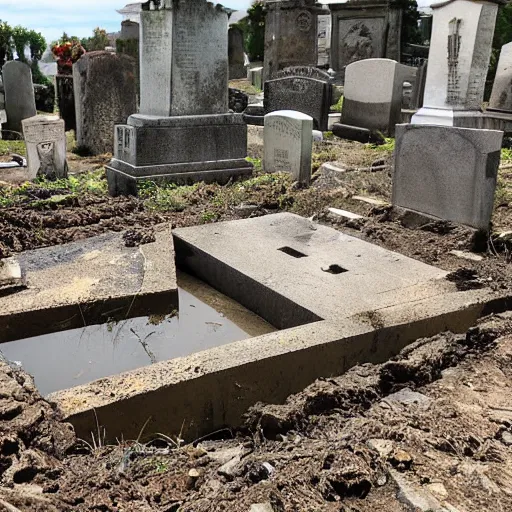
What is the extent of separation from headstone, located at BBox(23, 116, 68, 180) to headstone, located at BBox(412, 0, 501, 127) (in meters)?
5.65

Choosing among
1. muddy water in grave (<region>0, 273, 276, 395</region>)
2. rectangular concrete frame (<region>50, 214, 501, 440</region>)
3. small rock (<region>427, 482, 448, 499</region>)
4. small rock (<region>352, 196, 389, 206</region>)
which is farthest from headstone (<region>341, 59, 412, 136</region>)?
small rock (<region>427, 482, 448, 499</region>)

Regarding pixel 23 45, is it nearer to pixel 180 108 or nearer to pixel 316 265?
pixel 180 108

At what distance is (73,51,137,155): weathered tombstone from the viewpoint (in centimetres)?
959

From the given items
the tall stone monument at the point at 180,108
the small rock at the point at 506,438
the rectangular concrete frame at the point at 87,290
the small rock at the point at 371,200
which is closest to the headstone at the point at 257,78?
the tall stone monument at the point at 180,108

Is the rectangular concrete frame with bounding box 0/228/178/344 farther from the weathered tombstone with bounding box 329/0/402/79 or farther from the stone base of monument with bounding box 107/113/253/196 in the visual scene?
the weathered tombstone with bounding box 329/0/402/79

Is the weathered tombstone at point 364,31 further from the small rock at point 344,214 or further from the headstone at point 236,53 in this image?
the small rock at point 344,214

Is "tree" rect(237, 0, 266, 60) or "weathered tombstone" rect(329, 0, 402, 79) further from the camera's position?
"tree" rect(237, 0, 266, 60)

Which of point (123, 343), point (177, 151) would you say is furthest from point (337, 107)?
point (123, 343)

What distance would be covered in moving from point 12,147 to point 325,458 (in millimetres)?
10098

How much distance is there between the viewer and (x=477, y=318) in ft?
11.4

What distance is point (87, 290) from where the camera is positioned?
144 inches

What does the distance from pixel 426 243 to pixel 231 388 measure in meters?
2.74

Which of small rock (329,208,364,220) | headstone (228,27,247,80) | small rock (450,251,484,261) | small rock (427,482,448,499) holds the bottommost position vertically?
small rock (427,482,448,499)

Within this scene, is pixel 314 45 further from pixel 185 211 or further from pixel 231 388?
pixel 231 388
